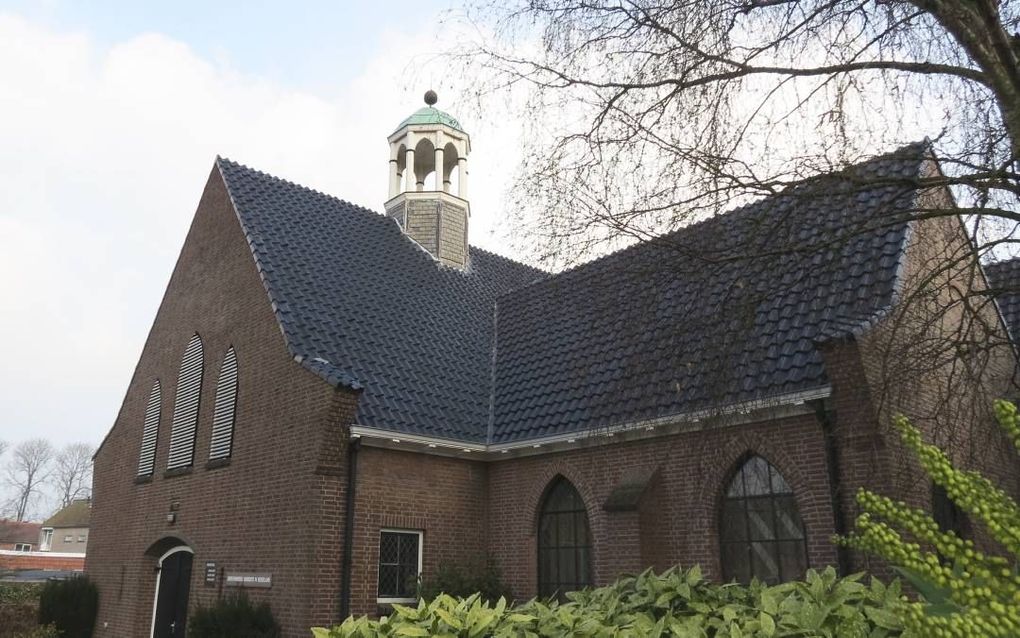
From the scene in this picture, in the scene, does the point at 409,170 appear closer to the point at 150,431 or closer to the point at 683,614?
the point at 150,431

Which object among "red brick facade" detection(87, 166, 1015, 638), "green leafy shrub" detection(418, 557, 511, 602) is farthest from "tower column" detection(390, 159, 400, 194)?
"green leafy shrub" detection(418, 557, 511, 602)

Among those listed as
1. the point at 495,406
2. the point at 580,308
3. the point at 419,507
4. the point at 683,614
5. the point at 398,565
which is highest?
the point at 495,406

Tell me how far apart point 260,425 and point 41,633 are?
7728 millimetres

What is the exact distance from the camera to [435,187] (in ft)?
76.4

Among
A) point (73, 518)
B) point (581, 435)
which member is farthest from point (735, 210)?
point (73, 518)

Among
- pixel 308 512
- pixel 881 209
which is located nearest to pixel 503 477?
pixel 308 512

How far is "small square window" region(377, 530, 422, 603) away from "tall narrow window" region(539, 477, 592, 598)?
7.92ft

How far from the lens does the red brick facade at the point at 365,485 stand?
441 inches

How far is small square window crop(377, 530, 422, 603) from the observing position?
14133mm

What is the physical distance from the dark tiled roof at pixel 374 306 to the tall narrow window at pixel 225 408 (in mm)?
2266

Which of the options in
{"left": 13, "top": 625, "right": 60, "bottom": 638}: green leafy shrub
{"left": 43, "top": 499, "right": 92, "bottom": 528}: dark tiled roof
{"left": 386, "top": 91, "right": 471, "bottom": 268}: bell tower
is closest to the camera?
{"left": 13, "top": 625, "right": 60, "bottom": 638}: green leafy shrub

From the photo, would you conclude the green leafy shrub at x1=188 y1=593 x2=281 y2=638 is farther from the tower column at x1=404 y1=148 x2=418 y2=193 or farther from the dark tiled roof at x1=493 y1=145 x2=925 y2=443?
the tower column at x1=404 y1=148 x2=418 y2=193

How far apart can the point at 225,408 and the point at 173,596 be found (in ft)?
14.3

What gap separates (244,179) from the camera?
Result: 762 inches
